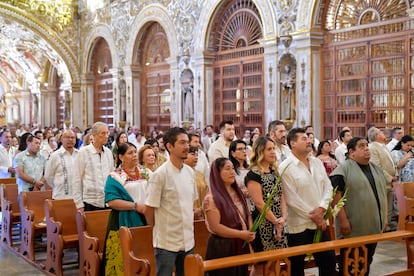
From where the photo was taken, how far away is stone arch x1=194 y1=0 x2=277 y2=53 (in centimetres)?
1471

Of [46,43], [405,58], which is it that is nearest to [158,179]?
[405,58]

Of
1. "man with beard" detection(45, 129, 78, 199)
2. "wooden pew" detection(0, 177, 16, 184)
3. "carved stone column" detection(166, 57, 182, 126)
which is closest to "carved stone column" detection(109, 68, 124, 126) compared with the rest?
"carved stone column" detection(166, 57, 182, 126)

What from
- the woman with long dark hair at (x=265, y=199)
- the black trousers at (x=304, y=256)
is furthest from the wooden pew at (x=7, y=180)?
the black trousers at (x=304, y=256)

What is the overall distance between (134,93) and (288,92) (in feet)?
30.7

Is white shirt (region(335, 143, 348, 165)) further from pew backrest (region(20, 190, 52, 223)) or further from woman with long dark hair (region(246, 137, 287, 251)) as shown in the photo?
pew backrest (region(20, 190, 52, 223))

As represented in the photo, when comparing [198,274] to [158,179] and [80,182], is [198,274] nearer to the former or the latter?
[158,179]

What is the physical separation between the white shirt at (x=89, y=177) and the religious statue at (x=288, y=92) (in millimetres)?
8497

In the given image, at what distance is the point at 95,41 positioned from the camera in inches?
1005

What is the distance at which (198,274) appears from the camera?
3.75m


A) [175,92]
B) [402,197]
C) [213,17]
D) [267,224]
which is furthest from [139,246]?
[175,92]

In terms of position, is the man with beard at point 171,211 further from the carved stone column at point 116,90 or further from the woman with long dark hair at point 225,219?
the carved stone column at point 116,90

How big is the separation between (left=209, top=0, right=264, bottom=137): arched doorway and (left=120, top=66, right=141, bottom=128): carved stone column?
5.40 meters

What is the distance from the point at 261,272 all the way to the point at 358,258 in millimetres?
1059

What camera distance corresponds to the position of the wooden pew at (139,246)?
4590 mm
